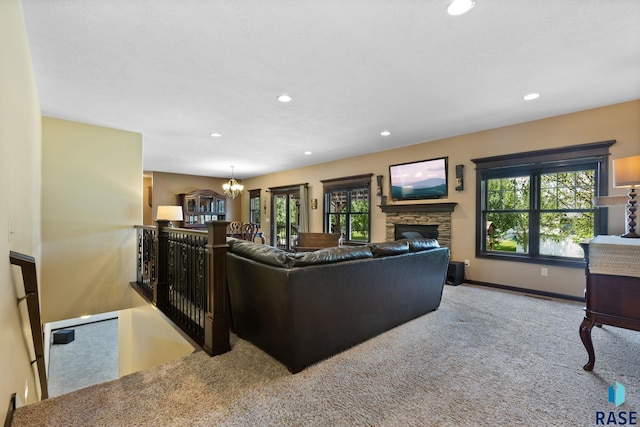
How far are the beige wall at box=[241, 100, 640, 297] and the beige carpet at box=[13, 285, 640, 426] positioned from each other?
1.51 meters

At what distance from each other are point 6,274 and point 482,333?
382cm

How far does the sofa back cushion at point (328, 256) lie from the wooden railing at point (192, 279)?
717 mm

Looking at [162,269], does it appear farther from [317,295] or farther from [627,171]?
[627,171]

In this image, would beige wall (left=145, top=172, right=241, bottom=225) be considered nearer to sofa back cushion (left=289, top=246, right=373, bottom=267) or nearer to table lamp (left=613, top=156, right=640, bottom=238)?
sofa back cushion (left=289, top=246, right=373, bottom=267)

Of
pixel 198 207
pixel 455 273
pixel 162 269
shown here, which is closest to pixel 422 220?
pixel 455 273

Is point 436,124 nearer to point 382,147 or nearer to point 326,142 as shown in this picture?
point 382,147

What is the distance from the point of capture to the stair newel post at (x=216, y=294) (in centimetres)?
236

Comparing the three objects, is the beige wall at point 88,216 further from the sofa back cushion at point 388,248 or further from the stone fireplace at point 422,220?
the stone fireplace at point 422,220

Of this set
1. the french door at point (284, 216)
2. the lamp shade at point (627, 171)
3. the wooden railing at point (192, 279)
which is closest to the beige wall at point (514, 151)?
the lamp shade at point (627, 171)

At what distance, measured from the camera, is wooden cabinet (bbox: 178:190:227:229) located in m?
8.77

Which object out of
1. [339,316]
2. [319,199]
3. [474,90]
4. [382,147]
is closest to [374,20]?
[474,90]

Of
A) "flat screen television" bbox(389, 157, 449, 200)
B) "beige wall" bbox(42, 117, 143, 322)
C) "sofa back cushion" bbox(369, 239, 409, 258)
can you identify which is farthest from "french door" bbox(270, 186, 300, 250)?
"sofa back cushion" bbox(369, 239, 409, 258)

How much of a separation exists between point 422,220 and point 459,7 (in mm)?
3969

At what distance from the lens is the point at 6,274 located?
5.75ft
